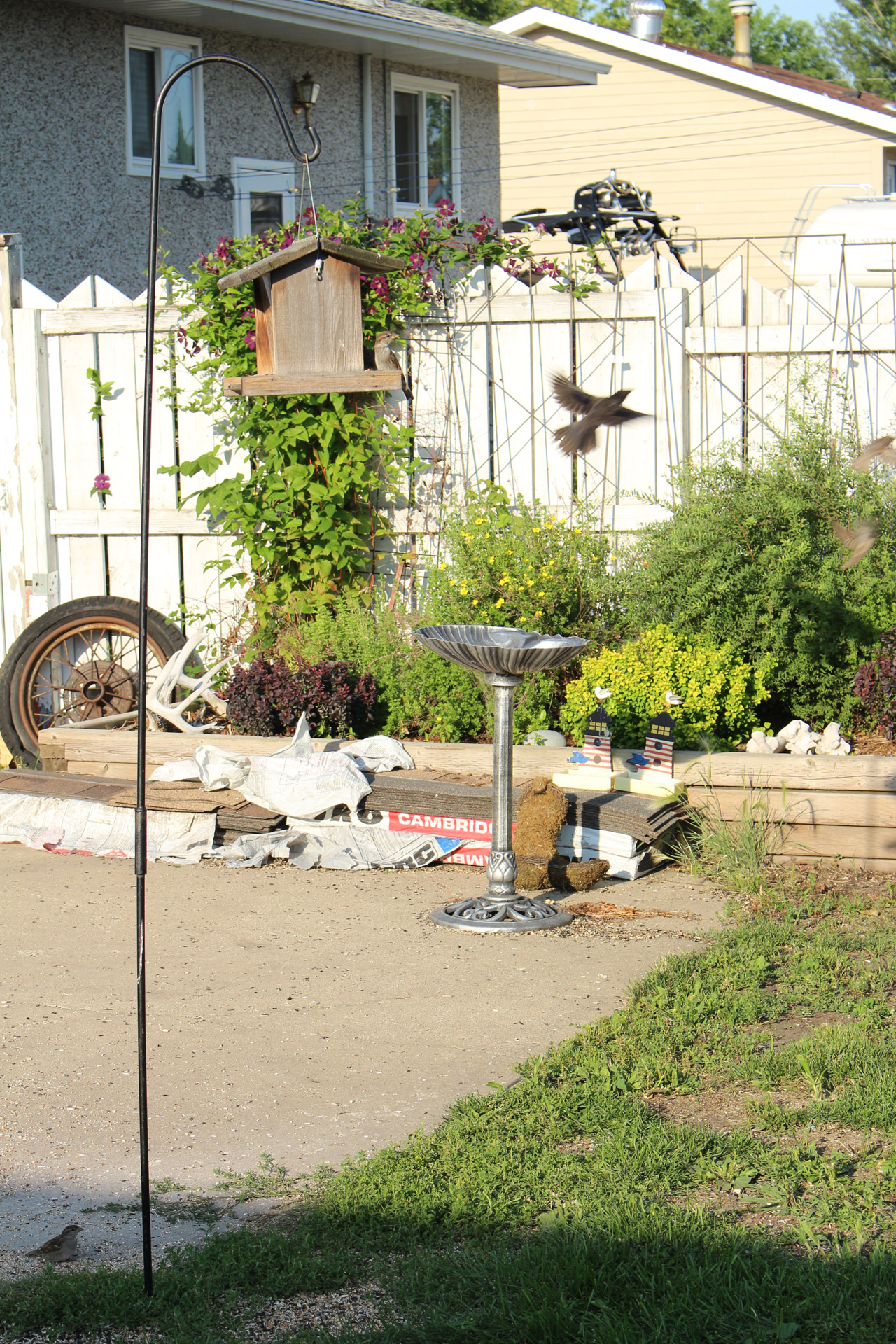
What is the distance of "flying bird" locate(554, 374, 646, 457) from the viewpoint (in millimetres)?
6176

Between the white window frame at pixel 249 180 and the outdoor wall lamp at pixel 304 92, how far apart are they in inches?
21.6

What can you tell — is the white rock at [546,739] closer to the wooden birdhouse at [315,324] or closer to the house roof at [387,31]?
the wooden birdhouse at [315,324]

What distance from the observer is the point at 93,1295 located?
2.61 m

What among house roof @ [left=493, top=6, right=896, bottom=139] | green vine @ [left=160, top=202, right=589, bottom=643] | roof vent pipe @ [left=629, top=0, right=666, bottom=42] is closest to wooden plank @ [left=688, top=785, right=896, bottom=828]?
green vine @ [left=160, top=202, right=589, bottom=643]

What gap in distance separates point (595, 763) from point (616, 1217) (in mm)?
3230

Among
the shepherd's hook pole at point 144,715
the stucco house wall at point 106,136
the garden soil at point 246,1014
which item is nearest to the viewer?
the shepherd's hook pole at point 144,715

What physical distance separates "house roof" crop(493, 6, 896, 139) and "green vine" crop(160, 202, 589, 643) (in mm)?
14390

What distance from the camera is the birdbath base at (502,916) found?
200 inches

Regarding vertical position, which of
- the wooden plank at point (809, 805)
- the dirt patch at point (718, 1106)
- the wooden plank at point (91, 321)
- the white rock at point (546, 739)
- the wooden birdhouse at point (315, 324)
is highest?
the wooden plank at point (91, 321)

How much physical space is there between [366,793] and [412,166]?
10.0 meters

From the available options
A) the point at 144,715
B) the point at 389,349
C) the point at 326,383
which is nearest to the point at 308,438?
the point at 389,349

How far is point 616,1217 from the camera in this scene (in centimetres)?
280

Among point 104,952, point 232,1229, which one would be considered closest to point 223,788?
point 104,952

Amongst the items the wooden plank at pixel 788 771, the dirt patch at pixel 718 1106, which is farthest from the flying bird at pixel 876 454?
the dirt patch at pixel 718 1106
